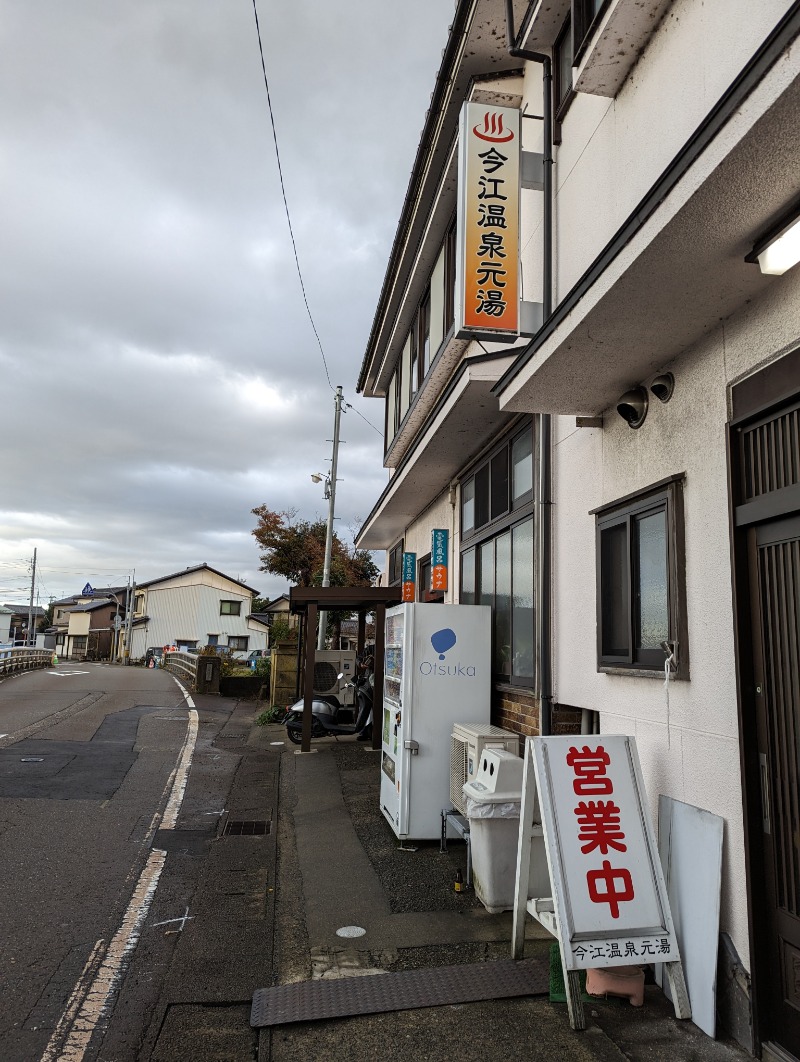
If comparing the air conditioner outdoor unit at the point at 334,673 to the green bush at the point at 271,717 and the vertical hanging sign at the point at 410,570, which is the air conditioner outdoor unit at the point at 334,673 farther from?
the green bush at the point at 271,717

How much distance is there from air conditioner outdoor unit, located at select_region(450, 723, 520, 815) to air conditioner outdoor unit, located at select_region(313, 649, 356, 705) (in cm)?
732

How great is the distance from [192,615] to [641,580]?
207 feet

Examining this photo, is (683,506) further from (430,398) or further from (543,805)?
(430,398)

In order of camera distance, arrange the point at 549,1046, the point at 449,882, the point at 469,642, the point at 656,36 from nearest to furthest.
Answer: the point at 549,1046 < the point at 656,36 < the point at 449,882 < the point at 469,642

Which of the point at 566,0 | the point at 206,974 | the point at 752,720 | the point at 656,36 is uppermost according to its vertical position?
the point at 566,0

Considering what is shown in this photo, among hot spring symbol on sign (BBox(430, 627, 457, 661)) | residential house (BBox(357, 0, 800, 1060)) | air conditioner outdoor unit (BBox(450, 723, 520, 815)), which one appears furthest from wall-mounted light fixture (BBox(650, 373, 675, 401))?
hot spring symbol on sign (BBox(430, 627, 457, 661))

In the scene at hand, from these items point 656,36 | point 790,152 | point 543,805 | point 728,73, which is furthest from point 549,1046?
point 656,36

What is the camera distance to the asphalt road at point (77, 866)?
3881 millimetres

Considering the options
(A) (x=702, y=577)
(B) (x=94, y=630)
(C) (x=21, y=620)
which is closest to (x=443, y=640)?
(A) (x=702, y=577)

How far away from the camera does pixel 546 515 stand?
6727mm

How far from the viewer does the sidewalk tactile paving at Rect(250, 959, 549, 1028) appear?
3.97m

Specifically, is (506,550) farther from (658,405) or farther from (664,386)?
(664,386)

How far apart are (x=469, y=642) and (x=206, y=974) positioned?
3.89 meters

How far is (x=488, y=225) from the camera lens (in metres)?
6.61
